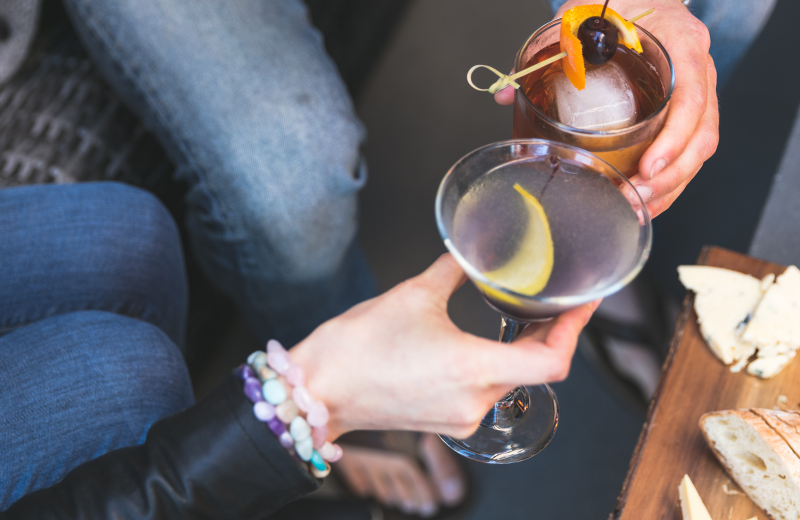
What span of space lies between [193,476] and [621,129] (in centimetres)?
53

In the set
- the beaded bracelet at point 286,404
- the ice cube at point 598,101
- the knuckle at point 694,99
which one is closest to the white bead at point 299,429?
the beaded bracelet at point 286,404

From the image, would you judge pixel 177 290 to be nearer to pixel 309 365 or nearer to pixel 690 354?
pixel 309 365

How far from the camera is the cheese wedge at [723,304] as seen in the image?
0.72 metres

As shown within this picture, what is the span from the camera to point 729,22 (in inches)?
40.6

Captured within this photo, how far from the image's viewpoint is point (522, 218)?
1.82 ft

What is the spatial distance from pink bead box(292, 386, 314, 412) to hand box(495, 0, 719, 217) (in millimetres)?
382

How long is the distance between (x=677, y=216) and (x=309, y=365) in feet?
3.61

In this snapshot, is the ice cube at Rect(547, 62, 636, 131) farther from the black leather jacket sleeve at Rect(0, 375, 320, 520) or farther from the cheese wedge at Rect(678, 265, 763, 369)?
the black leather jacket sleeve at Rect(0, 375, 320, 520)

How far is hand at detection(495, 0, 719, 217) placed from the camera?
1.98 ft

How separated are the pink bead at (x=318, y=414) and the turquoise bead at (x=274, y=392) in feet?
0.09

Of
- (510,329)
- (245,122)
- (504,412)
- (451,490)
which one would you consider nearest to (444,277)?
(510,329)

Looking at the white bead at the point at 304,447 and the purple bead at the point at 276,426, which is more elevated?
the purple bead at the point at 276,426

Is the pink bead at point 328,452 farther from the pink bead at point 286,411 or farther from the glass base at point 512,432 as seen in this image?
the glass base at point 512,432

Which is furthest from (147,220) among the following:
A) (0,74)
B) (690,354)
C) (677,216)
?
(677,216)
